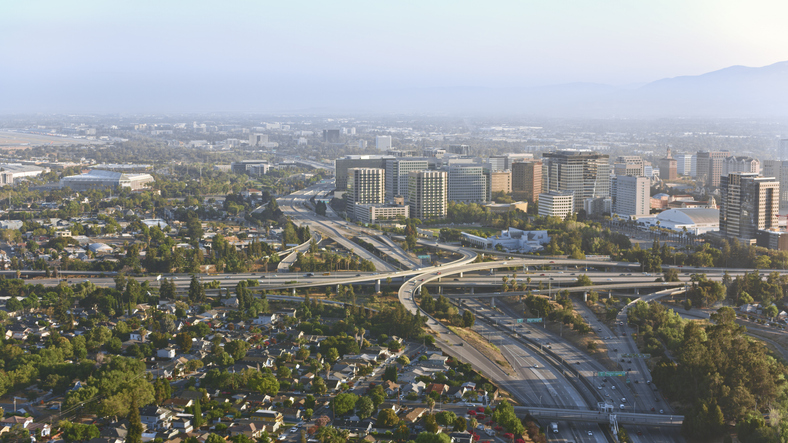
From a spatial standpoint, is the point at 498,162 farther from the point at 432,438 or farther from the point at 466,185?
the point at 432,438

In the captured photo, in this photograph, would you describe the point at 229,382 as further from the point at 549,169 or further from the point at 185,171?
the point at 185,171

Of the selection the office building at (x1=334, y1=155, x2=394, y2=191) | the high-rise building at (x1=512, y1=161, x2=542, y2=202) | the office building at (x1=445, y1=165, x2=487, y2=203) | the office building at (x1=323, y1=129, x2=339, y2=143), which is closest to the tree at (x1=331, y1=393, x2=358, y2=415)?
the office building at (x1=445, y1=165, x2=487, y2=203)

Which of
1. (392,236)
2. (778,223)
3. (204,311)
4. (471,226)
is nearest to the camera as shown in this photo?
(204,311)

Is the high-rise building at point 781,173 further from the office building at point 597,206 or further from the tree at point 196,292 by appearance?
the tree at point 196,292

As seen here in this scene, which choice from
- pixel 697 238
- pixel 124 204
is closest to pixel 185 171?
pixel 124 204

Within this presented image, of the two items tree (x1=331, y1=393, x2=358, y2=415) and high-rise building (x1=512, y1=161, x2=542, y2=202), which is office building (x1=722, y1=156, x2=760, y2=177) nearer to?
high-rise building (x1=512, y1=161, x2=542, y2=202)

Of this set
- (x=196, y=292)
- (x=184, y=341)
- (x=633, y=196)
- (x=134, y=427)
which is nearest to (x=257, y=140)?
(x=633, y=196)
